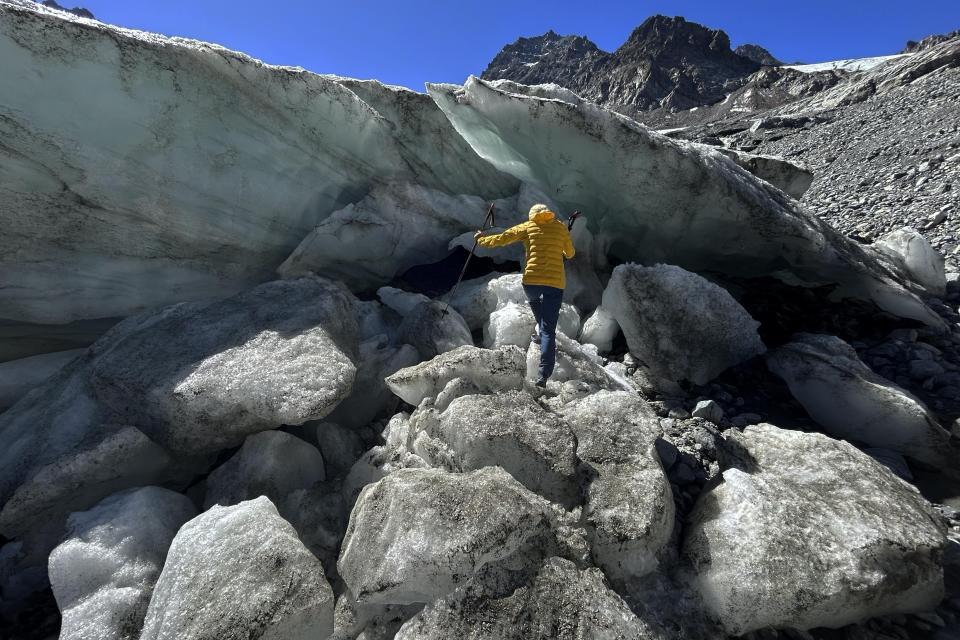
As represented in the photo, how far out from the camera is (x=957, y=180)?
35.9 feet

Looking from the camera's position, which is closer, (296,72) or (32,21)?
(32,21)

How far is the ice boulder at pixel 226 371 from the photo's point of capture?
4090 mm

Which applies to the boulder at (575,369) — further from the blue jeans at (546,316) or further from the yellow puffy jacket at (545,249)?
the yellow puffy jacket at (545,249)

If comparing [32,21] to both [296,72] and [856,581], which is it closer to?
[296,72]

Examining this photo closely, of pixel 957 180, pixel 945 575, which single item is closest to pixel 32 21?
pixel 945 575

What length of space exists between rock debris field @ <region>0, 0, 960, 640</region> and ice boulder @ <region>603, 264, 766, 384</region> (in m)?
0.03

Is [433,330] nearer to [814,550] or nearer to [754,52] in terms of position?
[814,550]

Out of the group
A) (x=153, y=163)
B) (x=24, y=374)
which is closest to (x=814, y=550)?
(x=153, y=163)

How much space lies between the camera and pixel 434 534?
108 inches

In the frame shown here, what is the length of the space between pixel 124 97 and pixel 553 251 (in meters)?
5.10

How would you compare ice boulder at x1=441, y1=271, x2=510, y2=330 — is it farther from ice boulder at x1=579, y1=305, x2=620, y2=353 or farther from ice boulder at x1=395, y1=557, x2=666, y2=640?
ice boulder at x1=395, y1=557, x2=666, y2=640

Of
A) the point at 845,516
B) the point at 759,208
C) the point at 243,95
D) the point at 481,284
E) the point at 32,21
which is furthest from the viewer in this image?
the point at 481,284

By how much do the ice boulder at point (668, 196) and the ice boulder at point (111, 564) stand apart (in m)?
6.18

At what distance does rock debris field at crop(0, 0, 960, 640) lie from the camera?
2.82 m
